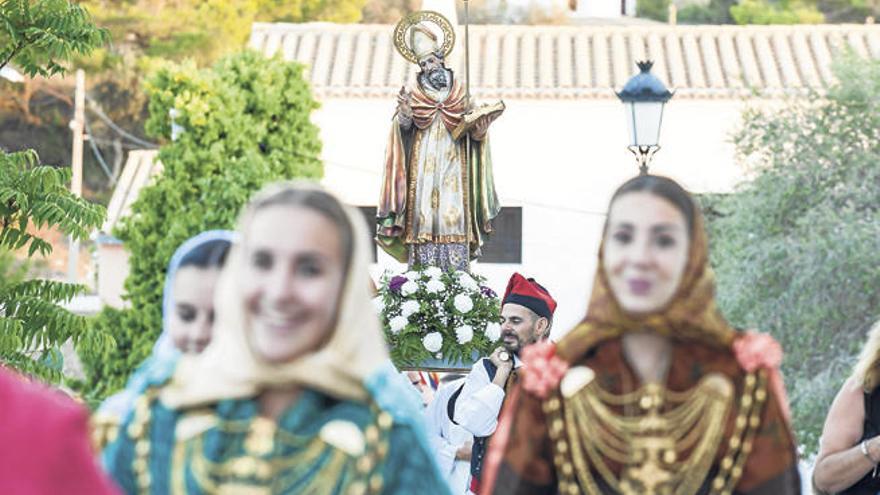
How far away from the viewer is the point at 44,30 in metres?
14.2

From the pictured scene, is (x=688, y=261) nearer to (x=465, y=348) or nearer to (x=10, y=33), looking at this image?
(x=465, y=348)

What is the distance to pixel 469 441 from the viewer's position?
1245 cm

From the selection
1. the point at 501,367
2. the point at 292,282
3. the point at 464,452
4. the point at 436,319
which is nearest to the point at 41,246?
the point at 436,319

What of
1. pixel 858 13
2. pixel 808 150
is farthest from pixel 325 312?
pixel 858 13

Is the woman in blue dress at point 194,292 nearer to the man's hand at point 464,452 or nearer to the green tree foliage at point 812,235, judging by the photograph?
the man's hand at point 464,452

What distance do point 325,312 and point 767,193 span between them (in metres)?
22.6

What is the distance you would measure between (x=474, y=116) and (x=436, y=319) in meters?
1.40

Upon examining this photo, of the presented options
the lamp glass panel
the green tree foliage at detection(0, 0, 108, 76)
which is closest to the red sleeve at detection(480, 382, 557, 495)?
the green tree foliage at detection(0, 0, 108, 76)

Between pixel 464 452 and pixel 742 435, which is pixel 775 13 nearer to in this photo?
pixel 464 452

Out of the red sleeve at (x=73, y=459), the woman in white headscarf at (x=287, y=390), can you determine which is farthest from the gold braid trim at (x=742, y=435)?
the red sleeve at (x=73, y=459)

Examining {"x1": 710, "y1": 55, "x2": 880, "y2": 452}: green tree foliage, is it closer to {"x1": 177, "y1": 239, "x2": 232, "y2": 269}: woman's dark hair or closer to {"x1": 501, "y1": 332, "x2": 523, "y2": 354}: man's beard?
{"x1": 501, "y1": 332, "x2": 523, "y2": 354}: man's beard

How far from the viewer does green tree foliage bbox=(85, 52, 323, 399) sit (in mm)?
27438

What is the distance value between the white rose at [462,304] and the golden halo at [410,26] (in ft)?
5.76

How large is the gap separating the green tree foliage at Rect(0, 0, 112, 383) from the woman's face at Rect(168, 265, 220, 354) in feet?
25.5
